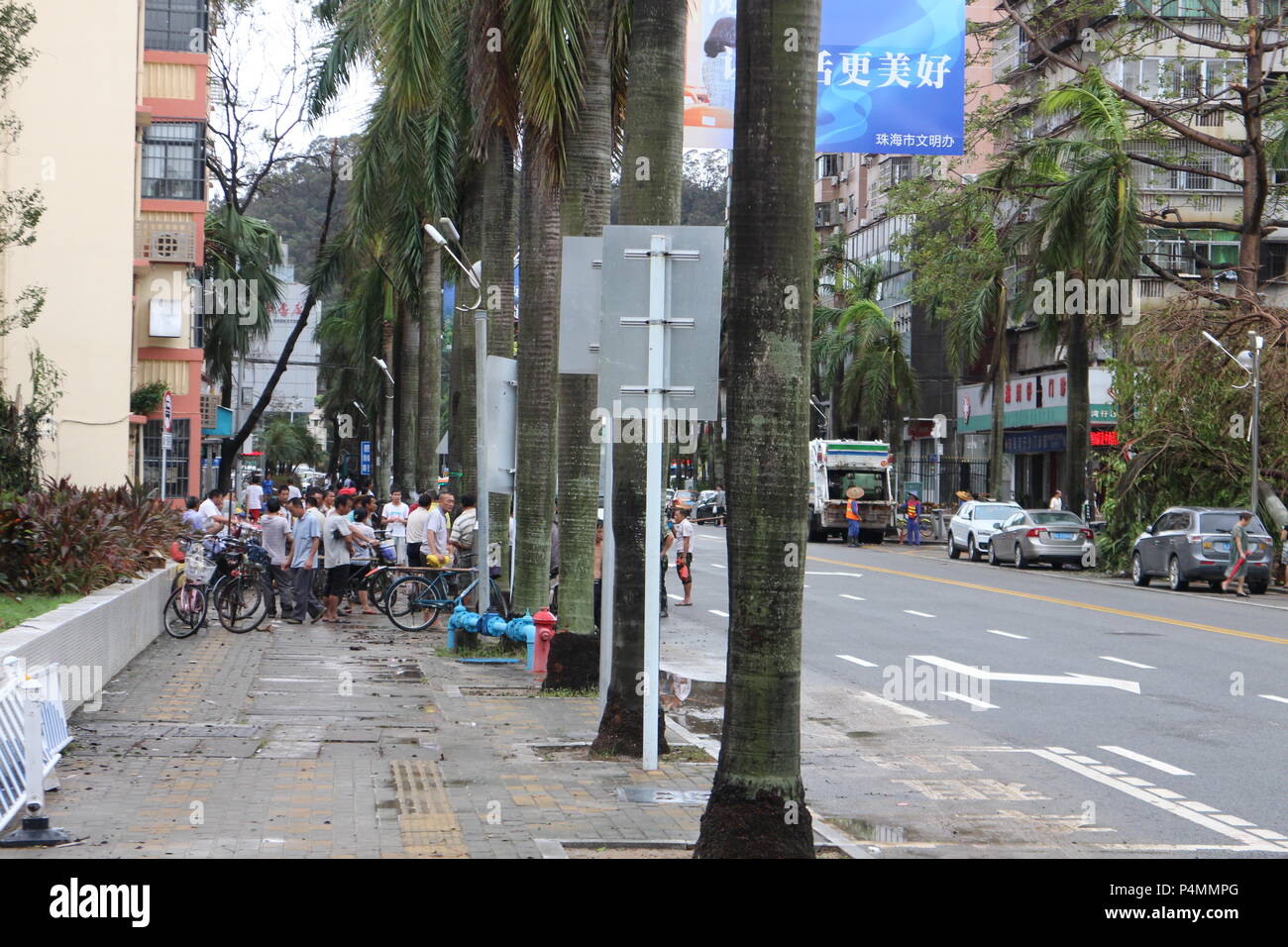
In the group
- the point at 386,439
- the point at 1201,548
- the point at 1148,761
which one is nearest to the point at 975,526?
the point at 1201,548

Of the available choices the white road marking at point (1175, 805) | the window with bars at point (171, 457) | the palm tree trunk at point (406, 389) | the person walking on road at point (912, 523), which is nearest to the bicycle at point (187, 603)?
the white road marking at point (1175, 805)

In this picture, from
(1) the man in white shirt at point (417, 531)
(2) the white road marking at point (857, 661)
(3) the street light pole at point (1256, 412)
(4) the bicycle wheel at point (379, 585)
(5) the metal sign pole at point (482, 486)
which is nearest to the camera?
(5) the metal sign pole at point (482, 486)

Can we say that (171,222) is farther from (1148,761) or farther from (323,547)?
(1148,761)

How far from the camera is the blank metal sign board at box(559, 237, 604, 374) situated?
12359 millimetres

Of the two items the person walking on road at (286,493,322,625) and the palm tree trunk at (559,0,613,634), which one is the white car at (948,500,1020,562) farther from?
the palm tree trunk at (559,0,613,634)

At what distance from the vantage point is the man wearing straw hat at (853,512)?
53.5 metres

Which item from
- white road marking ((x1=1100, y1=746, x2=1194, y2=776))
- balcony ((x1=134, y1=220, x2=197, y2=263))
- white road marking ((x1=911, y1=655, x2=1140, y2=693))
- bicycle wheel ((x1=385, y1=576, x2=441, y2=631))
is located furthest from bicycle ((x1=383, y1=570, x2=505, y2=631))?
balcony ((x1=134, y1=220, x2=197, y2=263))

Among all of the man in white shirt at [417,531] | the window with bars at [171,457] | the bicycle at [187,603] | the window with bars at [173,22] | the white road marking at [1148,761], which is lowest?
the white road marking at [1148,761]

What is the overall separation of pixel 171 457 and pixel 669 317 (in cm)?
3199

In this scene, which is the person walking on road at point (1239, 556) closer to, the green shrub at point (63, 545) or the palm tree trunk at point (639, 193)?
the green shrub at point (63, 545)

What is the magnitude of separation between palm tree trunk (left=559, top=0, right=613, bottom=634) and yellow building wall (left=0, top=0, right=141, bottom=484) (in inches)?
705

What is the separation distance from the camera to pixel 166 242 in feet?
122

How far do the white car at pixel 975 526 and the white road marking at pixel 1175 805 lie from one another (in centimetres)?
3353
